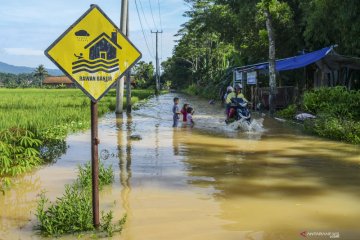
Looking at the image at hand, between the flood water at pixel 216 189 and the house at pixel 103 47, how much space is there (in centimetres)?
194

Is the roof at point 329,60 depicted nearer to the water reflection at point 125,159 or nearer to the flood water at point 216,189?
the flood water at point 216,189

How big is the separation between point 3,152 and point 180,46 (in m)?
72.1

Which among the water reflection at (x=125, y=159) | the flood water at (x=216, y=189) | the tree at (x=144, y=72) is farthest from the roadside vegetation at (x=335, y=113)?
the tree at (x=144, y=72)

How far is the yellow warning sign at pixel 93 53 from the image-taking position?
4574 millimetres

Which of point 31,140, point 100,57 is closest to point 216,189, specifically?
point 100,57

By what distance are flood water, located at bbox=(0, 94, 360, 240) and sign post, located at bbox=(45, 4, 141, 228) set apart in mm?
1144

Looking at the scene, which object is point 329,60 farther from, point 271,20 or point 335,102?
point 271,20

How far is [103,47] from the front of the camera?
186 inches

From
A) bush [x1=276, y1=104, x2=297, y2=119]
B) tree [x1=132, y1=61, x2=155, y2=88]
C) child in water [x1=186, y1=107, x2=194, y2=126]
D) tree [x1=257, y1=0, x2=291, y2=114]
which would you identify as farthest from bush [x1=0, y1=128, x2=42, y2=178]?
tree [x1=132, y1=61, x2=155, y2=88]

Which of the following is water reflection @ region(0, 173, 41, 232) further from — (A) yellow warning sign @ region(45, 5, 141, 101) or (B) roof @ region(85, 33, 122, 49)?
(B) roof @ region(85, 33, 122, 49)

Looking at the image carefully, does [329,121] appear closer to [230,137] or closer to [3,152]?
[230,137]

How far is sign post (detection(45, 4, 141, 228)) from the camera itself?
458cm

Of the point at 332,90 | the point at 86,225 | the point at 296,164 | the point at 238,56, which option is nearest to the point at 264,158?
the point at 296,164

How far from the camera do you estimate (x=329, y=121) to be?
12719 millimetres
